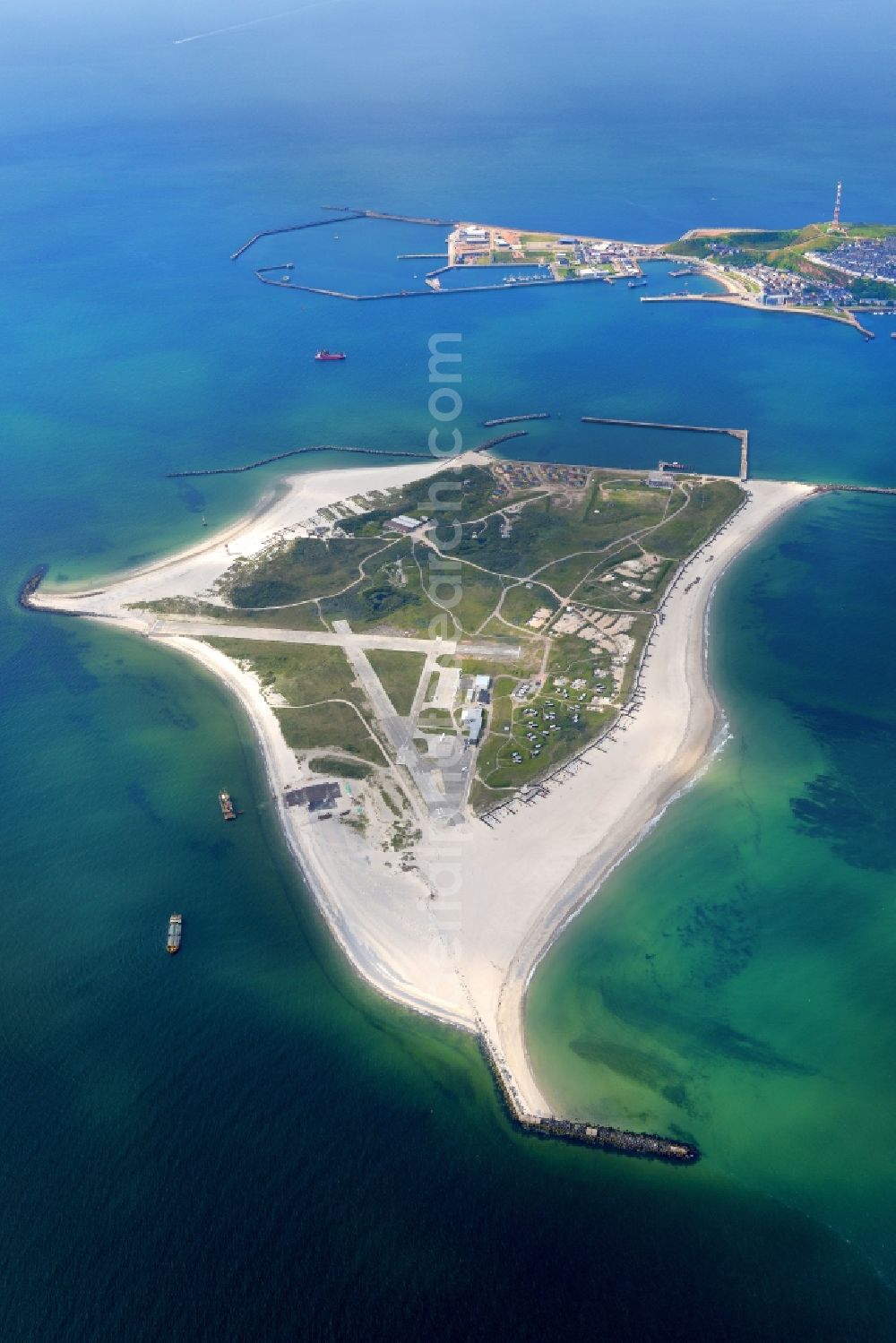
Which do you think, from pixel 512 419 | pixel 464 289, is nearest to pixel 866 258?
pixel 464 289

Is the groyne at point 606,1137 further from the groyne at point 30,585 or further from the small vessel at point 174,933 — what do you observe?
the groyne at point 30,585

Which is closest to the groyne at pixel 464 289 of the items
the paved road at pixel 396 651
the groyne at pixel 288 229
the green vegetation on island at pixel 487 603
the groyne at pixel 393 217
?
the groyne at pixel 288 229

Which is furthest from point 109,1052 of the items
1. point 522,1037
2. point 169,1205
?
point 522,1037

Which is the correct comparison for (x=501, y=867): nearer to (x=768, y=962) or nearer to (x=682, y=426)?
(x=768, y=962)

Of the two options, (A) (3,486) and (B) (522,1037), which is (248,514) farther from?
(B) (522,1037)

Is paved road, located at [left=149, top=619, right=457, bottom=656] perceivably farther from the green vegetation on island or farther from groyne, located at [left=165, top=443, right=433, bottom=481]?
groyne, located at [left=165, top=443, right=433, bottom=481]

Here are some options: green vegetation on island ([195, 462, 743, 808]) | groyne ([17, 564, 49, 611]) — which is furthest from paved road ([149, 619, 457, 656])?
groyne ([17, 564, 49, 611])
